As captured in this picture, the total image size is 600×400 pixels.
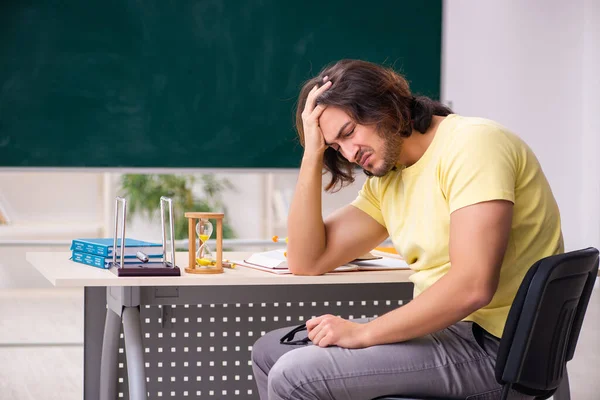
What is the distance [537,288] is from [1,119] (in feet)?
11.1

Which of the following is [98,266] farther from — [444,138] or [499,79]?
[499,79]

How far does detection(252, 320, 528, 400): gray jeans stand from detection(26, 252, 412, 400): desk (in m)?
0.43

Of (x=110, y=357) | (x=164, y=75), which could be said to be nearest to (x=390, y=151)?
(x=110, y=357)

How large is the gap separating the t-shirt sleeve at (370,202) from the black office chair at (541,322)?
59 cm

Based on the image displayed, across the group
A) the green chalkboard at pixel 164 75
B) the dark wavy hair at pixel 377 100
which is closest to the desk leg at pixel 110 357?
the dark wavy hair at pixel 377 100

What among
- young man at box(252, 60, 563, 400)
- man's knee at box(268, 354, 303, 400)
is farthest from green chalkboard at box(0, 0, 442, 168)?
man's knee at box(268, 354, 303, 400)

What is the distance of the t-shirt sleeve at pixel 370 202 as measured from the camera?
6.54 feet

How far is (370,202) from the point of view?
2.02m

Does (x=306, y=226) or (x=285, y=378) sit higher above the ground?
(x=306, y=226)

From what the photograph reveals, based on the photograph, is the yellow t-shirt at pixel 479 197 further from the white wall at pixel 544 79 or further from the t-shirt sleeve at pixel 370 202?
the white wall at pixel 544 79

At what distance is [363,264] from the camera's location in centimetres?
220

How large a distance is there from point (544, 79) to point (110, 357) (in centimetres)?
302

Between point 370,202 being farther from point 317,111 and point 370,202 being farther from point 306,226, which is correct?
point 317,111

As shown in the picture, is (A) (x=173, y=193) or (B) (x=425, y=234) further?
(A) (x=173, y=193)
